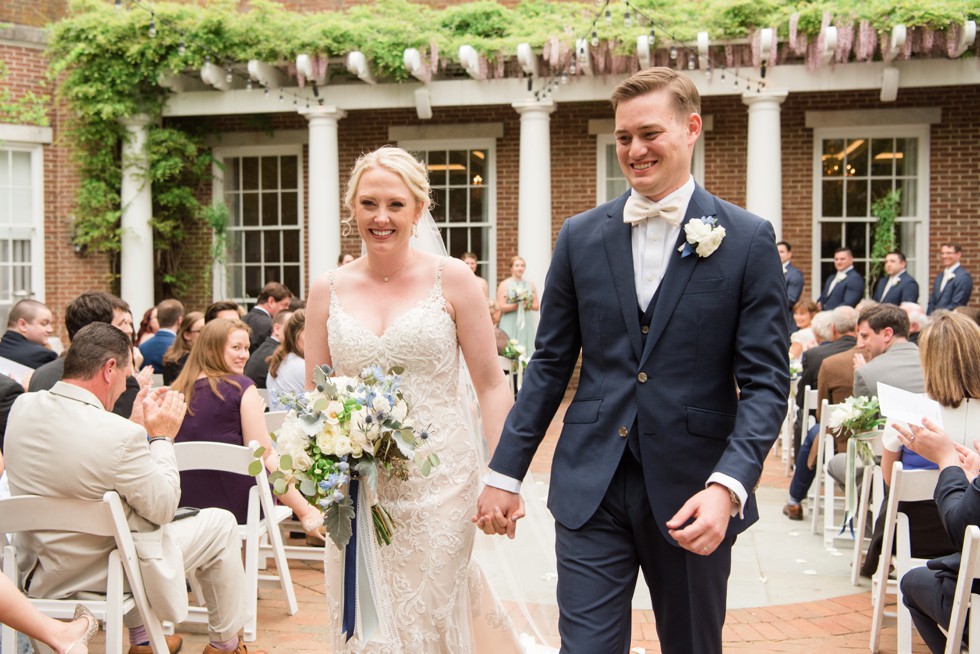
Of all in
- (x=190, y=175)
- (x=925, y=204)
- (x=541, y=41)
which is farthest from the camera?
(x=190, y=175)

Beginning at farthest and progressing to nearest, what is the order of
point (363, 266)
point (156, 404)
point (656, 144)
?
point (156, 404) → point (363, 266) → point (656, 144)

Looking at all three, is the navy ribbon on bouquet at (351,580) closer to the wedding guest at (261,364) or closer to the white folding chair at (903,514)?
the white folding chair at (903,514)

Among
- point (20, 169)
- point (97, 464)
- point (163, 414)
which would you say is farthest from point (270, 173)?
point (97, 464)

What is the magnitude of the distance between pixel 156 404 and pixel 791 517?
501 cm

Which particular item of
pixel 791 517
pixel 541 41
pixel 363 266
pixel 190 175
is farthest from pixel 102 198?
pixel 363 266

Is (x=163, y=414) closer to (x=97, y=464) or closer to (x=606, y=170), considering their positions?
(x=97, y=464)

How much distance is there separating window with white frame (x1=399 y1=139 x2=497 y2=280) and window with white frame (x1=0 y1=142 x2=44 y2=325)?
18.8 feet

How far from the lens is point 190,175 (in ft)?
53.2

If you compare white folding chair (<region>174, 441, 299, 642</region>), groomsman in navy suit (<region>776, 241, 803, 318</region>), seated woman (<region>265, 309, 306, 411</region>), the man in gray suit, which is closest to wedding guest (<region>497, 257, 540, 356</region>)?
groomsman in navy suit (<region>776, 241, 803, 318</region>)

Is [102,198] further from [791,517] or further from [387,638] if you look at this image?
[387,638]

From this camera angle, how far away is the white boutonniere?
2639 millimetres

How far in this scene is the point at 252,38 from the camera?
13.9 metres

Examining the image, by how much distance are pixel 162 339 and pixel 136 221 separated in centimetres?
715

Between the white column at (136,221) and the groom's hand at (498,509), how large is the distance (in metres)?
13.0
